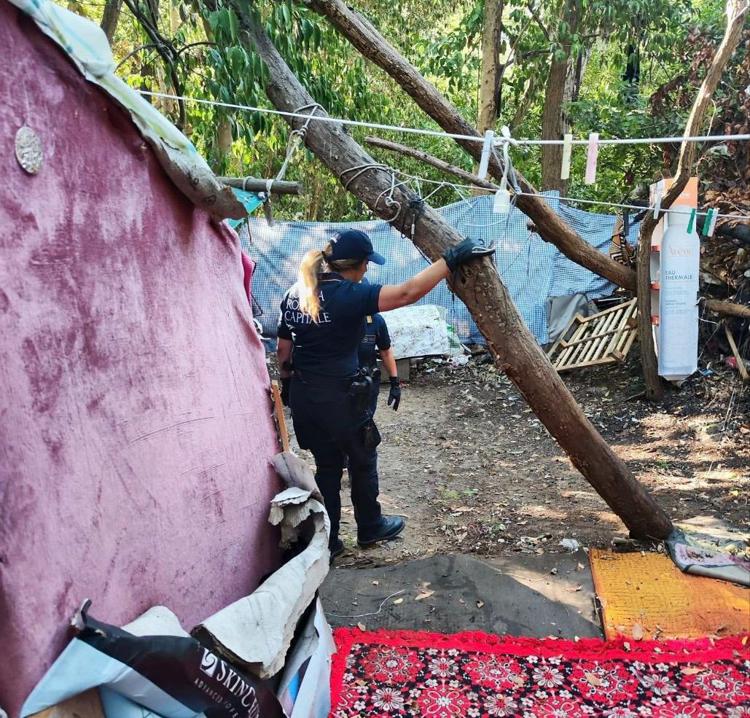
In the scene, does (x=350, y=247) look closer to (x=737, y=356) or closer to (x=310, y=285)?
(x=310, y=285)

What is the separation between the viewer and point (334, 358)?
345 cm

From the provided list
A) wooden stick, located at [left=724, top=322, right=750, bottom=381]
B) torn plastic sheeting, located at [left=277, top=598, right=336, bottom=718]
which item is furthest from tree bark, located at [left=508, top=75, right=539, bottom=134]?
torn plastic sheeting, located at [left=277, top=598, right=336, bottom=718]

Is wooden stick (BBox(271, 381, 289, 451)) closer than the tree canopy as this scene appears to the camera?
Yes

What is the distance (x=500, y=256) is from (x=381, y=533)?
5.22m

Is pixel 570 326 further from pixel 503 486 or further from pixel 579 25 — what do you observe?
pixel 579 25

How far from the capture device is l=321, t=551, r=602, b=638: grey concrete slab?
3061 millimetres

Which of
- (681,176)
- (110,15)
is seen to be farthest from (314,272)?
(110,15)

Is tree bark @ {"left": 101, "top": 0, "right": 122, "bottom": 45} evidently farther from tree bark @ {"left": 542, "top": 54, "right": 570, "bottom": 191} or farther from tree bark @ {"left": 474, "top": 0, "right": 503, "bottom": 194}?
tree bark @ {"left": 542, "top": 54, "right": 570, "bottom": 191}

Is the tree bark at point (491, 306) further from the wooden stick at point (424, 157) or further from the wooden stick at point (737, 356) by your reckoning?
the wooden stick at point (737, 356)

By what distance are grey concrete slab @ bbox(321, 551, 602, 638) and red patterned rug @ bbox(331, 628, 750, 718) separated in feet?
0.43

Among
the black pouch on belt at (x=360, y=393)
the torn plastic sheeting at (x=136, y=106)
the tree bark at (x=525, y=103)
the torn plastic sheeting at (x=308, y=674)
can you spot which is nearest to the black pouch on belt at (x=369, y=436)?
the black pouch on belt at (x=360, y=393)

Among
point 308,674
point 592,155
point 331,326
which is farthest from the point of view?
point 331,326

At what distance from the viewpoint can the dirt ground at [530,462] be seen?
4.15m

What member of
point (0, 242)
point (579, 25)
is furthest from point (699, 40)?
point (0, 242)
